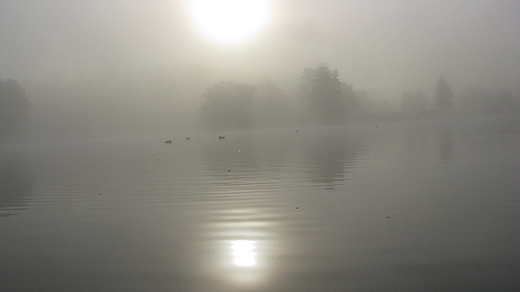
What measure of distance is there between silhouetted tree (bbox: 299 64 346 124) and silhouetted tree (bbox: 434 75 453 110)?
31.2 meters

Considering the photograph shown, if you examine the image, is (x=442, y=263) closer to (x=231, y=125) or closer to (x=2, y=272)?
(x=2, y=272)

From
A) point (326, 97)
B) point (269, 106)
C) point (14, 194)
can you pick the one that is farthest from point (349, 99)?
point (14, 194)

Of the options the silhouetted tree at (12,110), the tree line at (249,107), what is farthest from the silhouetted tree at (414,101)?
the silhouetted tree at (12,110)

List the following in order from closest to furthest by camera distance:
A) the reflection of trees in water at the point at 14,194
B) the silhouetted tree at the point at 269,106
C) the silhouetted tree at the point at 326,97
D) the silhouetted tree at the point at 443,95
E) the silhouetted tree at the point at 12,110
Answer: the reflection of trees in water at the point at 14,194, the silhouetted tree at the point at 12,110, the silhouetted tree at the point at 326,97, the silhouetted tree at the point at 269,106, the silhouetted tree at the point at 443,95

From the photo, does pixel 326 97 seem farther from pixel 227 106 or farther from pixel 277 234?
pixel 277 234

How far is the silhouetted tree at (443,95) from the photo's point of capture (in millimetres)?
102938

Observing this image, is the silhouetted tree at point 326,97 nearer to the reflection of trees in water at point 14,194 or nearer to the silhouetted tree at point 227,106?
the silhouetted tree at point 227,106

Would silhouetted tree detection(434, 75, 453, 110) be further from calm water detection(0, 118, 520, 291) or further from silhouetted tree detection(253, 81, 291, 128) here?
calm water detection(0, 118, 520, 291)

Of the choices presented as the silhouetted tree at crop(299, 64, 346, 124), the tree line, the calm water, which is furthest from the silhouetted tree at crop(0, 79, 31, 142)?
the calm water

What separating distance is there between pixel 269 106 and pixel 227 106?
14192 mm

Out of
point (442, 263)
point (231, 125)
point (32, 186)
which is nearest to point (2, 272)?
point (442, 263)

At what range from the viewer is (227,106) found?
82.6 metres

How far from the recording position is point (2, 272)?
5.17 meters

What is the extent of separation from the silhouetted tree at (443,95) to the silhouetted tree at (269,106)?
140 feet
